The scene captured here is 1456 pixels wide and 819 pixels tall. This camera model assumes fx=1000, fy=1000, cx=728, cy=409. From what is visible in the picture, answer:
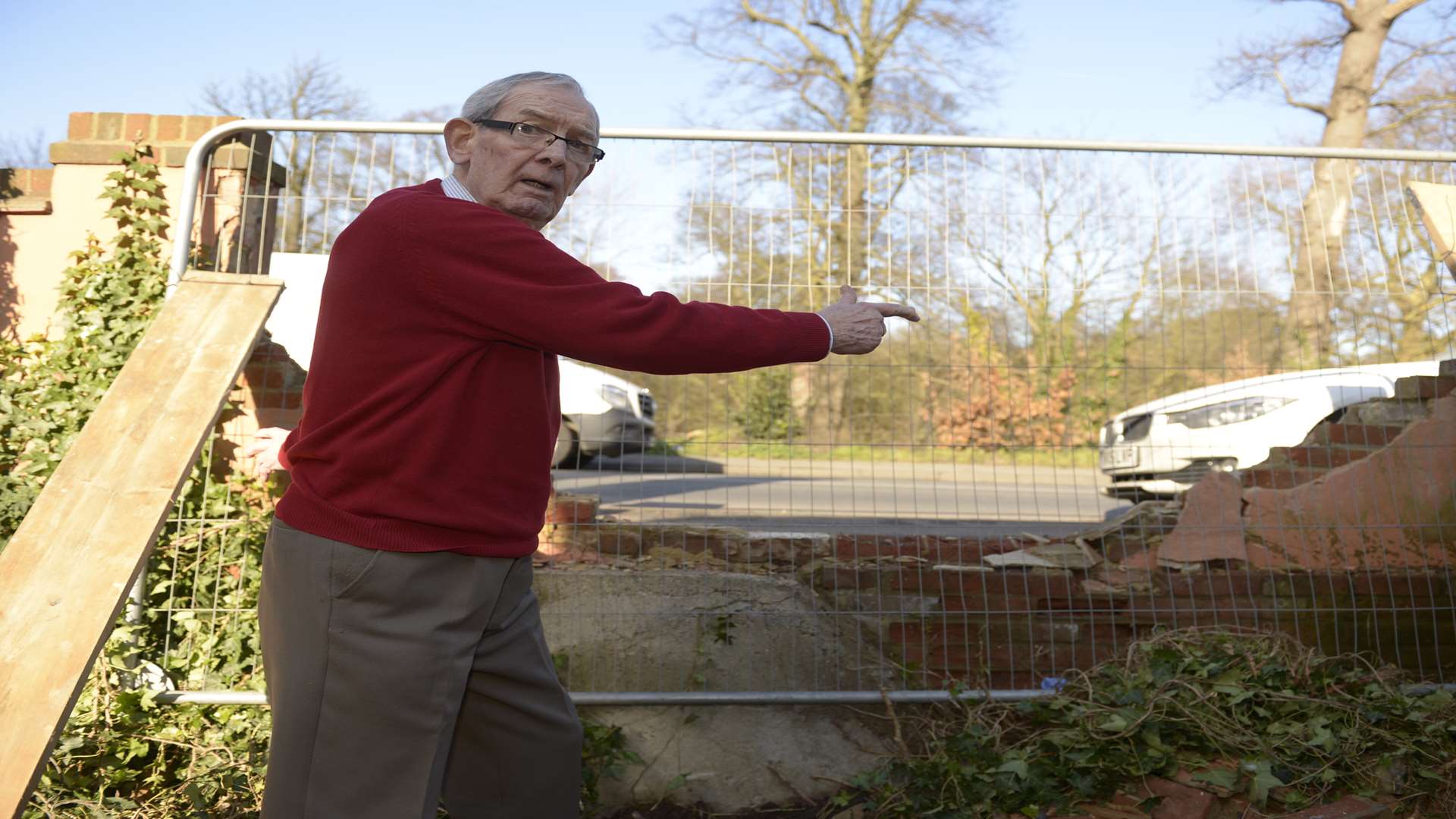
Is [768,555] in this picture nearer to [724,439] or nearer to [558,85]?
[724,439]

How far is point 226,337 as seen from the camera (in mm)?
3139

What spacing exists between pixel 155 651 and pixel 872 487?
259cm

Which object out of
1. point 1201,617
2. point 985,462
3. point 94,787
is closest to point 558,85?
point 985,462

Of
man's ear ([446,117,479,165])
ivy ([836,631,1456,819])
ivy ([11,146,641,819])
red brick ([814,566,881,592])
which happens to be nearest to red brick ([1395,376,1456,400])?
ivy ([836,631,1456,819])

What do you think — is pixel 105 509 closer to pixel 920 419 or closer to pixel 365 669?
pixel 365 669

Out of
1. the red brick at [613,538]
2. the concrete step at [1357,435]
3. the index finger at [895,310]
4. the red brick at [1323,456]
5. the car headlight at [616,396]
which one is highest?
the car headlight at [616,396]

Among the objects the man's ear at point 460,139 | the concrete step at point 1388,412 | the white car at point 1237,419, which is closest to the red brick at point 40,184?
the man's ear at point 460,139

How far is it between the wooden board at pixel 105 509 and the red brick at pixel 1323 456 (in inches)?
159

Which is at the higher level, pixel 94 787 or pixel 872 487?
pixel 872 487

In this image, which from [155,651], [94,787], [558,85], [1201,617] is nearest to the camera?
[558,85]

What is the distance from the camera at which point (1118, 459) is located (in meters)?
4.42

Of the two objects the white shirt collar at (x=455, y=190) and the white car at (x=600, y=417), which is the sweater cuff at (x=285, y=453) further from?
the white car at (x=600, y=417)

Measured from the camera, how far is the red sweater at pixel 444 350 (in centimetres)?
169

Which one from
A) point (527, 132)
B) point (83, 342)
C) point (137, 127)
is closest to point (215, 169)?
point (137, 127)
